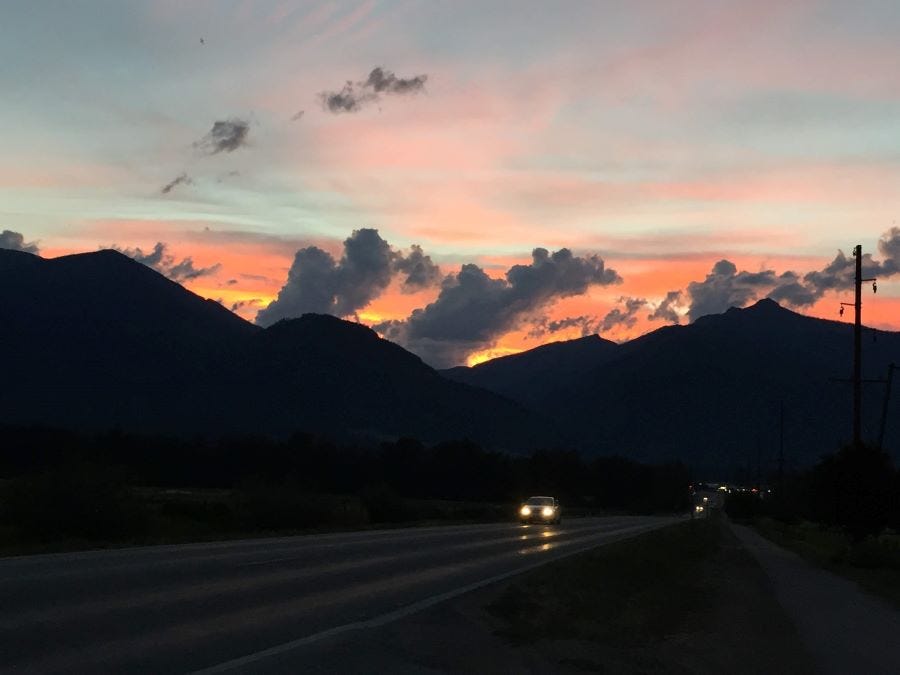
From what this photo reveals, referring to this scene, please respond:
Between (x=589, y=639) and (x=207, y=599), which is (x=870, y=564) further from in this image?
(x=207, y=599)

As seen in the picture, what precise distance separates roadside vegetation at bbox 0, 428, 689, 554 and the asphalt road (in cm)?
562

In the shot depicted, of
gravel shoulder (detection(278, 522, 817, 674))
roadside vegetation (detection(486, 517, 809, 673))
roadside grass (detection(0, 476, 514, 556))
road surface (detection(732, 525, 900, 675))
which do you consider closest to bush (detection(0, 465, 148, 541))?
roadside grass (detection(0, 476, 514, 556))

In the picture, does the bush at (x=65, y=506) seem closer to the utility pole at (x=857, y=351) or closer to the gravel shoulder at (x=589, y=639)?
the gravel shoulder at (x=589, y=639)

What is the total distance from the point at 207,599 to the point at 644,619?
6.24m

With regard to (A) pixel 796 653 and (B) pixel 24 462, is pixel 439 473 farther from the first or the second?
(A) pixel 796 653

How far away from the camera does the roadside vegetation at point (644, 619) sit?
13453mm

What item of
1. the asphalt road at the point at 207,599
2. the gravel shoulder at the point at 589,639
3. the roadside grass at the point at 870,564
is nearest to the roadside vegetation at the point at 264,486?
the asphalt road at the point at 207,599

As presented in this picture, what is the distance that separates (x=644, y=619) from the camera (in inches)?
691

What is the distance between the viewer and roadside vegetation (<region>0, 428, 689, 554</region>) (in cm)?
3534

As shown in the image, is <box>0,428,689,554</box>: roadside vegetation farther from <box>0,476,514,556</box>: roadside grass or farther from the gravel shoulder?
the gravel shoulder

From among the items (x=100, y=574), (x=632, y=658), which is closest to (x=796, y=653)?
(x=632, y=658)

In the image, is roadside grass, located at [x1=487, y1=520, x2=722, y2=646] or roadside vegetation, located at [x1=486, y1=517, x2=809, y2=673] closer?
roadside vegetation, located at [x1=486, y1=517, x2=809, y2=673]

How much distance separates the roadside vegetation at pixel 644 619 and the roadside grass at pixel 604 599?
2 centimetres

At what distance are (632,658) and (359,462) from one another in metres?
123
